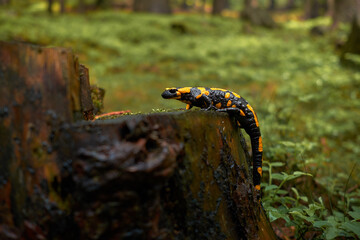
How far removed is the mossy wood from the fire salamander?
3.22 ft

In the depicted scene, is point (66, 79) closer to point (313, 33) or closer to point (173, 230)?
point (173, 230)

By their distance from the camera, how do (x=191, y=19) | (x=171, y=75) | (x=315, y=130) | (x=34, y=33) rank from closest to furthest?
(x=315, y=130)
(x=171, y=75)
(x=34, y=33)
(x=191, y=19)

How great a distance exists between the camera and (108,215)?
1.32 meters

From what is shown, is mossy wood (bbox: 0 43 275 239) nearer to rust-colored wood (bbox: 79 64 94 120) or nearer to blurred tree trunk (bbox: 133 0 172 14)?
rust-colored wood (bbox: 79 64 94 120)

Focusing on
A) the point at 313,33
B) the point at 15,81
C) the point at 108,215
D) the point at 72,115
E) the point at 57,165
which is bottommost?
the point at 108,215

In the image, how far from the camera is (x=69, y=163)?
4.52 ft

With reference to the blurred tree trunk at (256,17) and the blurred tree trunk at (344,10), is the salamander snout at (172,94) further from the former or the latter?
the blurred tree trunk at (256,17)

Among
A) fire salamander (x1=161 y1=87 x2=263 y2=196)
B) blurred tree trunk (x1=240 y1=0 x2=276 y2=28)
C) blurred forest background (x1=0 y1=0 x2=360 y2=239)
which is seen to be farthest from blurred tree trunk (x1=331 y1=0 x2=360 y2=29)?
fire salamander (x1=161 y1=87 x2=263 y2=196)

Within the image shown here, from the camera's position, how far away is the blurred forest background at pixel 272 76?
3041 millimetres

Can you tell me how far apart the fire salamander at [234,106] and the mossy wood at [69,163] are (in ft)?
3.22

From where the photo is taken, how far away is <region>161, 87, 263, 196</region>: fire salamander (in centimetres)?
236

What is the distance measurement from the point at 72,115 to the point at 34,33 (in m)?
11.2

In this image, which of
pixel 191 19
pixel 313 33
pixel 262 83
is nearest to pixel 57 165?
pixel 262 83

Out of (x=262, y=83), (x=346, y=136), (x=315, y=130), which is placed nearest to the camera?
(x=315, y=130)
